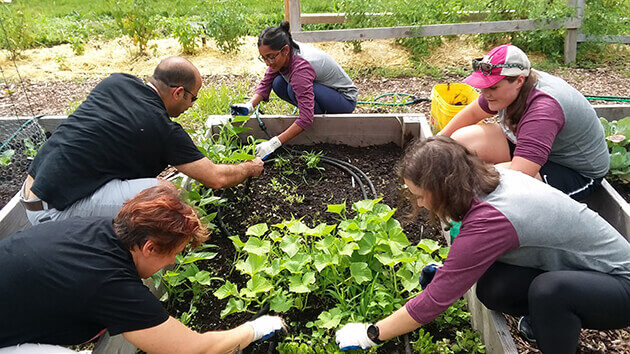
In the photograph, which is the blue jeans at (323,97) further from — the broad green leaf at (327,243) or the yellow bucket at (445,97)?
the broad green leaf at (327,243)

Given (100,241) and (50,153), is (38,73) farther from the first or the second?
(100,241)

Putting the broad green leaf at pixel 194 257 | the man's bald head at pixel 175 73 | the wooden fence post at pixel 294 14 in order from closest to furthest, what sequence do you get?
the broad green leaf at pixel 194 257 < the man's bald head at pixel 175 73 < the wooden fence post at pixel 294 14

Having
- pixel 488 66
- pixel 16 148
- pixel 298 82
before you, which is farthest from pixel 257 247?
pixel 16 148

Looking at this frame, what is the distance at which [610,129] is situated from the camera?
3.06m

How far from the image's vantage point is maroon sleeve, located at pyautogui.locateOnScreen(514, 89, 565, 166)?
7.26 feet

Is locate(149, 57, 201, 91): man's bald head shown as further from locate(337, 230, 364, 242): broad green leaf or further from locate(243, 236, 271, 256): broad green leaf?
locate(337, 230, 364, 242): broad green leaf

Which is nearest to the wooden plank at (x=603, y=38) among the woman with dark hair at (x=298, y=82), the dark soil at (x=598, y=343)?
the woman with dark hair at (x=298, y=82)

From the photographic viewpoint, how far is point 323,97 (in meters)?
3.58

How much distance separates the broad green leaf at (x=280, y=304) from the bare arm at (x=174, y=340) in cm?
35

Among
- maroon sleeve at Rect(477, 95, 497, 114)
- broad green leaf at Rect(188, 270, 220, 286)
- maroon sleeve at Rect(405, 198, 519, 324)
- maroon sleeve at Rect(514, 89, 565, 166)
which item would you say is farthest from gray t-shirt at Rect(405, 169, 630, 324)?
maroon sleeve at Rect(477, 95, 497, 114)

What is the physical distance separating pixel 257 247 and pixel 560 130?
1559 millimetres

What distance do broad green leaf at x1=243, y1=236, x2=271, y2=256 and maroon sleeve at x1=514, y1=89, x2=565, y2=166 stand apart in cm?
128

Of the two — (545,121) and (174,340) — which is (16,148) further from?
(545,121)

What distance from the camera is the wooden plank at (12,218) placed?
2.50 meters
